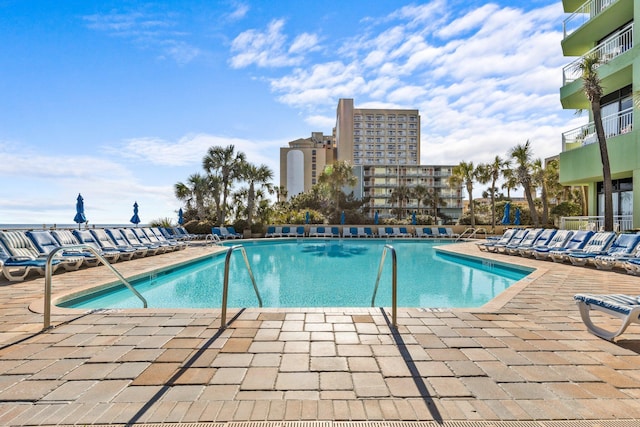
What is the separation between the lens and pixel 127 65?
38.3 feet

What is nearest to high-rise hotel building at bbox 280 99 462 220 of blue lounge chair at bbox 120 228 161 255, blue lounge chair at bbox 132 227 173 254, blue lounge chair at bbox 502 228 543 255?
blue lounge chair at bbox 502 228 543 255

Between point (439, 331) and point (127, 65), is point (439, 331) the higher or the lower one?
the lower one

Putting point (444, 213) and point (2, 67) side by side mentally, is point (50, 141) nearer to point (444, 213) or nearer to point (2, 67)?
point (2, 67)

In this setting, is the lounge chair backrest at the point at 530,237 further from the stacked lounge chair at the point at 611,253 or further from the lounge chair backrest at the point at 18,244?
the lounge chair backrest at the point at 18,244

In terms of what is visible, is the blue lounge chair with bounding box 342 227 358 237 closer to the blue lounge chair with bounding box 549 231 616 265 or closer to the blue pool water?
the blue pool water

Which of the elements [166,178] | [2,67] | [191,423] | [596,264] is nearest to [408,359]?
[191,423]

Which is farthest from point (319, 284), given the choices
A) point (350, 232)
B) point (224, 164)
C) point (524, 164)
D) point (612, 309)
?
point (524, 164)

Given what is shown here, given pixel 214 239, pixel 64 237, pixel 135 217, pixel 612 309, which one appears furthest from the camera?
pixel 214 239

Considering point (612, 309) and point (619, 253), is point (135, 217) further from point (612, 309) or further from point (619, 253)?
point (619, 253)

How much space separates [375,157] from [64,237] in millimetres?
69911

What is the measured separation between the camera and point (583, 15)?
1642cm

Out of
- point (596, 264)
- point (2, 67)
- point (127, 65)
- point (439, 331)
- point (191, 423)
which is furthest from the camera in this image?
point (127, 65)

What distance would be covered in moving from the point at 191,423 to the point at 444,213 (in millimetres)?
54501

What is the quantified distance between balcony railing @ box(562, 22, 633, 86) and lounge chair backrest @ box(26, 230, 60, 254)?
19.4 meters
